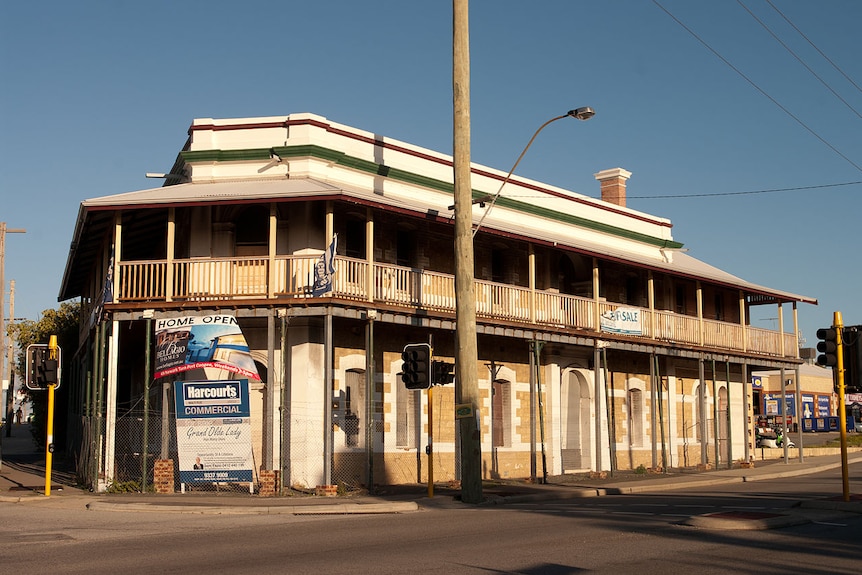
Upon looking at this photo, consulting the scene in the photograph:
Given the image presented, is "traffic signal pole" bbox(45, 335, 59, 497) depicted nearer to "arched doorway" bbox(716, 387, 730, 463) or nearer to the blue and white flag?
the blue and white flag

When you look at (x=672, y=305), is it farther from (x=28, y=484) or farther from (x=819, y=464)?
(x=28, y=484)

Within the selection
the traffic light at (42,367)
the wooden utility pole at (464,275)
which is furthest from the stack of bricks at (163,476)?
the wooden utility pole at (464,275)

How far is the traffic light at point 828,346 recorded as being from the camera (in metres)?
17.7

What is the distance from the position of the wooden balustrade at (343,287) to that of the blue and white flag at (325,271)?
240 mm

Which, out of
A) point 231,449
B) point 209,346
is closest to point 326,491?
point 231,449

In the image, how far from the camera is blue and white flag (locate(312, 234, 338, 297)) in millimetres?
20891

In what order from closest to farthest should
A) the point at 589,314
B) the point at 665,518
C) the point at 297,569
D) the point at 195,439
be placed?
1. the point at 297,569
2. the point at 665,518
3. the point at 195,439
4. the point at 589,314

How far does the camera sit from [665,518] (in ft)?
49.0

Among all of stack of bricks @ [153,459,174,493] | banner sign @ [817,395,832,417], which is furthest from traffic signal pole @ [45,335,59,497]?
banner sign @ [817,395,832,417]

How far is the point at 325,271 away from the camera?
2109cm

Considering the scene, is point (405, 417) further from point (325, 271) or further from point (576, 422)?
point (576, 422)

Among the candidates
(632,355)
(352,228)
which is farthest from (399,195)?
(632,355)

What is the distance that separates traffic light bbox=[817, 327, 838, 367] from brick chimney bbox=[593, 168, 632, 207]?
19073mm

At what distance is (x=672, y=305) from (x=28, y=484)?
21184mm
